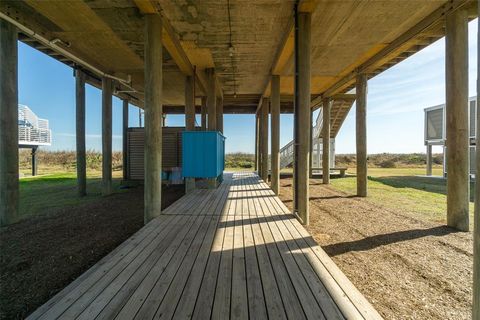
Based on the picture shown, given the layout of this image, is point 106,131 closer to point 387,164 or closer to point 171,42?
point 171,42

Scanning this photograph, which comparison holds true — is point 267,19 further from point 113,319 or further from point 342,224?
point 113,319

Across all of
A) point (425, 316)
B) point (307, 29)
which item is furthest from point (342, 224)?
point (307, 29)

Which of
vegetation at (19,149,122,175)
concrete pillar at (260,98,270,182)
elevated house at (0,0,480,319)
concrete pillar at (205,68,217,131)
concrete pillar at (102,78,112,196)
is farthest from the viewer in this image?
vegetation at (19,149,122,175)

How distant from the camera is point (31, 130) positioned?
16.5 metres

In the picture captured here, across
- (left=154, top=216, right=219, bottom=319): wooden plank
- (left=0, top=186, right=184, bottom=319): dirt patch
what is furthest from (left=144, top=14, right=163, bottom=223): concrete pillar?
(left=154, top=216, right=219, bottom=319): wooden plank

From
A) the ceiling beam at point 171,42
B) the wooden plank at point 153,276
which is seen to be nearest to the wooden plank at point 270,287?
the wooden plank at point 153,276

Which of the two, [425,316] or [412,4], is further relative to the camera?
[412,4]

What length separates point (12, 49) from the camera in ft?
16.5

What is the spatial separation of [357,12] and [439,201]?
255 inches

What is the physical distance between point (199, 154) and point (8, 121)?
4.57m

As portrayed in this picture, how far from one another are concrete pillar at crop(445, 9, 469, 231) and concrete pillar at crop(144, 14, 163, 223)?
6.20 meters

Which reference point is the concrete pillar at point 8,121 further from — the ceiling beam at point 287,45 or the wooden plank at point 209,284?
the ceiling beam at point 287,45

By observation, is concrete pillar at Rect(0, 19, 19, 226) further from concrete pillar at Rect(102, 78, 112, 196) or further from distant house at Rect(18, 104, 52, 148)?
distant house at Rect(18, 104, 52, 148)

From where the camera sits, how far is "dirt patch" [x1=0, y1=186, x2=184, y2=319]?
2.57 m
